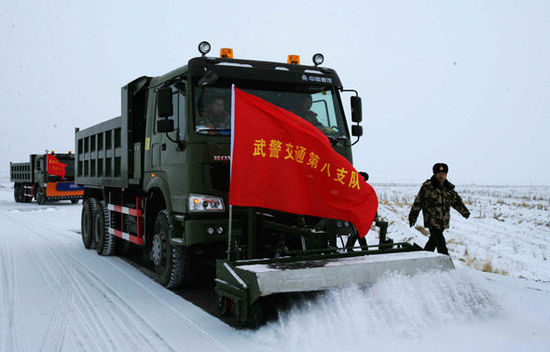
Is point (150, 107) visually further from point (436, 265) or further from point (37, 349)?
point (436, 265)

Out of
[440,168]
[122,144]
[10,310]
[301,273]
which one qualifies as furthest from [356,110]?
[10,310]

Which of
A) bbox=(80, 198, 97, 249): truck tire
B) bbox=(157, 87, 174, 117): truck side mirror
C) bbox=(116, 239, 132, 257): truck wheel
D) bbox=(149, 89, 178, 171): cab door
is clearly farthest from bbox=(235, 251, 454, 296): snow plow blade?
bbox=(80, 198, 97, 249): truck tire

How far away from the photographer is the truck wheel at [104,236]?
10031mm

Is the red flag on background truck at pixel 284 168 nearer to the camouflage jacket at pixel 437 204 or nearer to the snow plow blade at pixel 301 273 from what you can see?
the snow plow blade at pixel 301 273

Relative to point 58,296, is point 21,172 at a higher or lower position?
higher

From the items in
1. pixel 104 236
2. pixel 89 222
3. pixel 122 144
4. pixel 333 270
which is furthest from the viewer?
pixel 89 222

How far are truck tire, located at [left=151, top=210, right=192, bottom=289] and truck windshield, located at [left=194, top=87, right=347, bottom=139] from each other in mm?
1441

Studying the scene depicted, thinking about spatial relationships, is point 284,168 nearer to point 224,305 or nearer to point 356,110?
point 224,305

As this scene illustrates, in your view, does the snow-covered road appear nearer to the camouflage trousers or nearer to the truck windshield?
the camouflage trousers

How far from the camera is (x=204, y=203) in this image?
19.3ft

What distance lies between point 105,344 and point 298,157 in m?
2.40

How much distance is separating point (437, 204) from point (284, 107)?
2.57 m

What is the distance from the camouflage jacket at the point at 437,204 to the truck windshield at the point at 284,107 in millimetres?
1556

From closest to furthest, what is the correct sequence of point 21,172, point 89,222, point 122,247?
point 122,247 < point 89,222 < point 21,172
